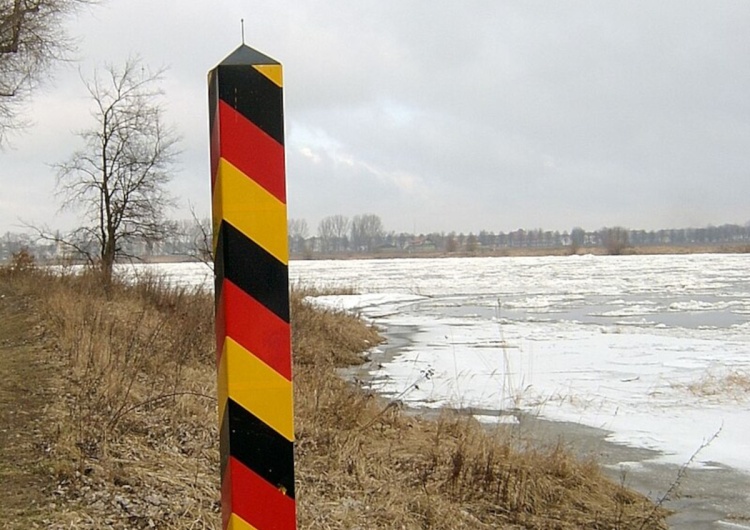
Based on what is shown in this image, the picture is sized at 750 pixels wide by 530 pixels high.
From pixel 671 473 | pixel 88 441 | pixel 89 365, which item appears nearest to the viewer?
pixel 88 441

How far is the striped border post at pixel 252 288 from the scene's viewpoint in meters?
1.69

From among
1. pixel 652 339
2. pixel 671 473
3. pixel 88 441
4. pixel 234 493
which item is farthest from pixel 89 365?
pixel 652 339

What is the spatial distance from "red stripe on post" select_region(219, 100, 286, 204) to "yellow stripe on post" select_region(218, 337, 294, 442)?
15.8 inches

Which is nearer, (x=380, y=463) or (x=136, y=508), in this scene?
(x=136, y=508)

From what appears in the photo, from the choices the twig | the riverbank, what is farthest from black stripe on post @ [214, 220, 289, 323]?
the riverbank

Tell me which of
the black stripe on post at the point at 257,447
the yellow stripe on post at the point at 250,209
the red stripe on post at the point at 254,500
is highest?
the yellow stripe on post at the point at 250,209

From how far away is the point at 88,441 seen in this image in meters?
4.40

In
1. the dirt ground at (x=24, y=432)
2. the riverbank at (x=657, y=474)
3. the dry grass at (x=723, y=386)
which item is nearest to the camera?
the dirt ground at (x=24, y=432)

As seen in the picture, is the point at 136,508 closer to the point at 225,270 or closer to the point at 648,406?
the point at 225,270

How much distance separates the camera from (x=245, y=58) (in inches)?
67.1

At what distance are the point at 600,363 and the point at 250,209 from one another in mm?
13400

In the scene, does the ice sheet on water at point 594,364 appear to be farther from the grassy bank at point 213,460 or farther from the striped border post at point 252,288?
the striped border post at point 252,288

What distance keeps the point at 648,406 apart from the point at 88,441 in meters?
8.39

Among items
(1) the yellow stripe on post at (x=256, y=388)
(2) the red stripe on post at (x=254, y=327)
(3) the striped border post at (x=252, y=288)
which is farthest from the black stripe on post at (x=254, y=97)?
(1) the yellow stripe on post at (x=256, y=388)
